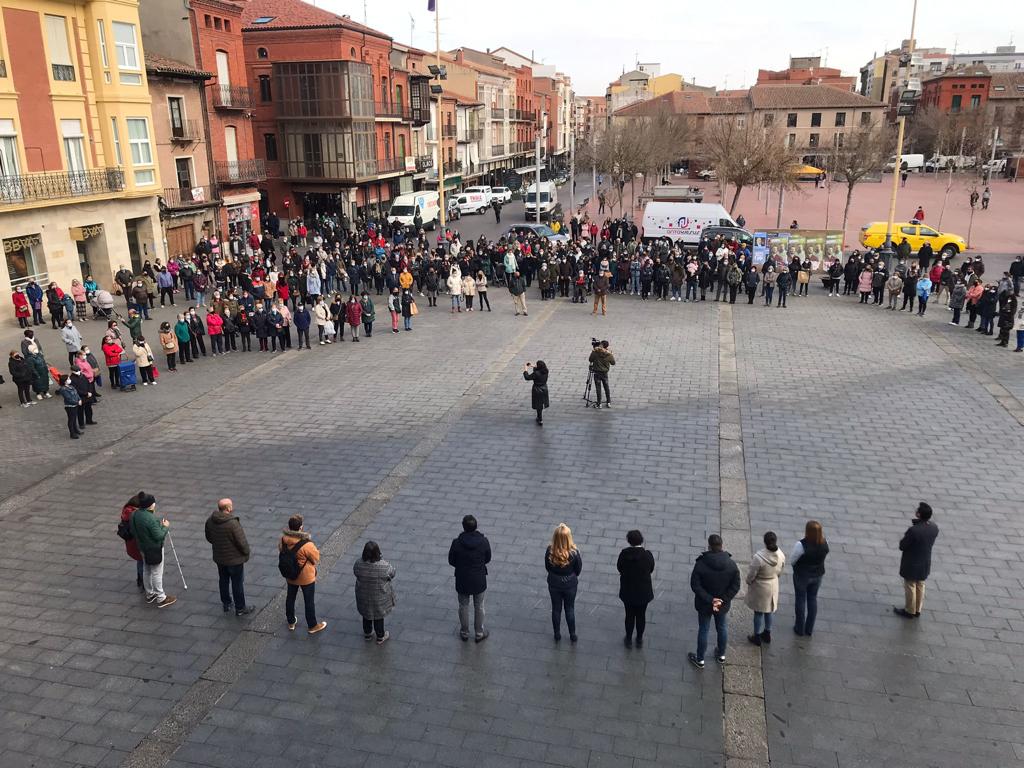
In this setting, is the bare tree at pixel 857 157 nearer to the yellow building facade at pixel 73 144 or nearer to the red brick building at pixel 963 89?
the yellow building facade at pixel 73 144

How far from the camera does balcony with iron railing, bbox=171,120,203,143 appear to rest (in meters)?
31.9

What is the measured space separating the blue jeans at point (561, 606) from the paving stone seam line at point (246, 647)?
2956 millimetres

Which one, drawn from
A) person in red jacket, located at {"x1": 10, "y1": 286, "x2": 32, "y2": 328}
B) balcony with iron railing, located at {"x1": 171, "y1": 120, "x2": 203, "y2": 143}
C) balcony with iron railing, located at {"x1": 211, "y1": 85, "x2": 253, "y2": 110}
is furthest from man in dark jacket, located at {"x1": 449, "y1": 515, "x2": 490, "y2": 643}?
balcony with iron railing, located at {"x1": 211, "y1": 85, "x2": 253, "y2": 110}

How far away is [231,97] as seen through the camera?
35969 mm

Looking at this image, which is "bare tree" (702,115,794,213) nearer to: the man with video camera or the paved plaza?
the paved plaza

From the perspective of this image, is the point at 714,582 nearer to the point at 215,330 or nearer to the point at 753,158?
the point at 215,330

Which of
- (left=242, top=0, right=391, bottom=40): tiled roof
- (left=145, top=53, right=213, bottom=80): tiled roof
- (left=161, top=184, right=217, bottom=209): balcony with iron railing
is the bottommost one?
(left=161, top=184, right=217, bottom=209): balcony with iron railing

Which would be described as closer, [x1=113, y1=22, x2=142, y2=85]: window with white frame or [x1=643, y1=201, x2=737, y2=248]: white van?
[x1=113, y1=22, x2=142, y2=85]: window with white frame

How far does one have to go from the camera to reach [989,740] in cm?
644

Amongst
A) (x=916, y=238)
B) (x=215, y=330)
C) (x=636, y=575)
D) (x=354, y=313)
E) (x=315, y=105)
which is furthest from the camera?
(x=315, y=105)

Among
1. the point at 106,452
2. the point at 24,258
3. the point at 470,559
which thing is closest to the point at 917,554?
the point at 470,559

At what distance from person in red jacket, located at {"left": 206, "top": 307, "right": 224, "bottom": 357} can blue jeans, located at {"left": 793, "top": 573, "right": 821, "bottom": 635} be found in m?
16.1

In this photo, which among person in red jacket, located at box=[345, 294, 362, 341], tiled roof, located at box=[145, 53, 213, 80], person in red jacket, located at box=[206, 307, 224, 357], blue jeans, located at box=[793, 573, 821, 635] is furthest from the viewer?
tiled roof, located at box=[145, 53, 213, 80]

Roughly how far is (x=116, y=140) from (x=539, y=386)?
21.0 m
